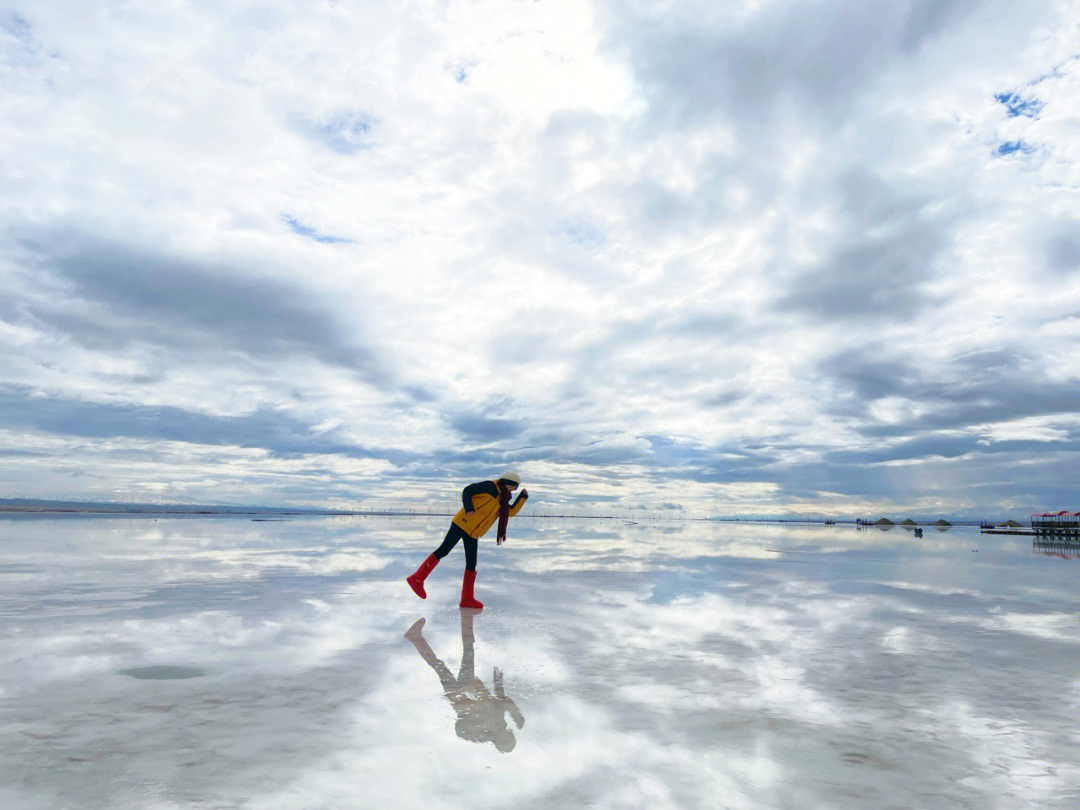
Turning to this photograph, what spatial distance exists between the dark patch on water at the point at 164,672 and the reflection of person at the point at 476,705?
2160mm

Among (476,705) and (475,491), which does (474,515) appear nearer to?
(475,491)

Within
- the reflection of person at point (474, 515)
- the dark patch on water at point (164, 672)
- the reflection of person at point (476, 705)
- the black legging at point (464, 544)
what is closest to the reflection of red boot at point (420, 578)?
the reflection of person at point (474, 515)

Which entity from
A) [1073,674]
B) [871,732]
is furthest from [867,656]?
[871,732]

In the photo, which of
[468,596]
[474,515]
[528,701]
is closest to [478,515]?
[474,515]

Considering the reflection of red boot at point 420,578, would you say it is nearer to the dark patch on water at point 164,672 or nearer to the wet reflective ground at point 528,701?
the wet reflective ground at point 528,701

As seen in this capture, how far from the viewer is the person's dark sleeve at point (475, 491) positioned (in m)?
10.5

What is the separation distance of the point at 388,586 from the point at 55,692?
295 inches

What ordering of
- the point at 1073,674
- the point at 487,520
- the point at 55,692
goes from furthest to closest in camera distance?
the point at 487,520 → the point at 1073,674 → the point at 55,692

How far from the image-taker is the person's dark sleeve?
10.5 m

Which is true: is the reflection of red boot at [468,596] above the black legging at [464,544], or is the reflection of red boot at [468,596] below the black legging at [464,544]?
below

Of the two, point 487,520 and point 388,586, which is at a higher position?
point 487,520

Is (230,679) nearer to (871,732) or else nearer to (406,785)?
(406,785)

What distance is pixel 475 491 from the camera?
413 inches

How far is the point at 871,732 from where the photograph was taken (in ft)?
15.3
